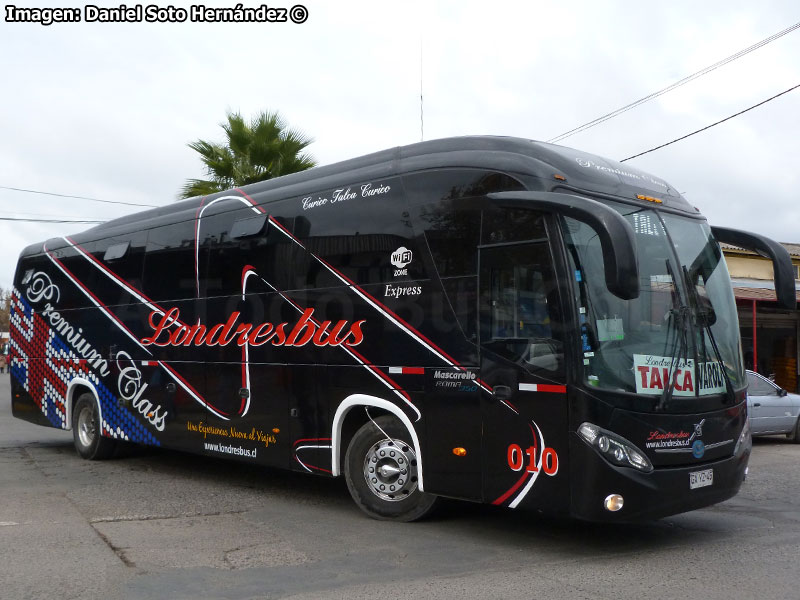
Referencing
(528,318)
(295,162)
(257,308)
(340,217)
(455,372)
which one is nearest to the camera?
(528,318)

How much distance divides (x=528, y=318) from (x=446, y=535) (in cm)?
211

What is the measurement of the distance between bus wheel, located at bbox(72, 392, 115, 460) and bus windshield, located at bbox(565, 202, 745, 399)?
8395mm

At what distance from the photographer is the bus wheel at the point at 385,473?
770 cm

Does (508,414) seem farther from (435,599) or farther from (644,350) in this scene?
(435,599)

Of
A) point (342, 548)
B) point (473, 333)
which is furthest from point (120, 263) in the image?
point (473, 333)

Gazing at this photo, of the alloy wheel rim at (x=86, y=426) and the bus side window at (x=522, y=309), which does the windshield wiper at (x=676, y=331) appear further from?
the alloy wheel rim at (x=86, y=426)

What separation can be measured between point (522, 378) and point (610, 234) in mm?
1441

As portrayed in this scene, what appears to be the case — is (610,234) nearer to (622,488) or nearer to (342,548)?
(622,488)

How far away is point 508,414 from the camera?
6.81 m

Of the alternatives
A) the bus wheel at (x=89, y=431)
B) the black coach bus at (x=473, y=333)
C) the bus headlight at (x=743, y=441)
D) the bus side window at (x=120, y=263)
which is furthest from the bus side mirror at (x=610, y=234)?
the bus wheel at (x=89, y=431)

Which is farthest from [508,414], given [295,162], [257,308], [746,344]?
[746,344]

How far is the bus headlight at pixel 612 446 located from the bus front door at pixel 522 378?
19 centimetres

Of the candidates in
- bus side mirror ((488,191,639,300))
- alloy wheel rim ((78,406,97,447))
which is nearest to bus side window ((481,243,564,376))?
bus side mirror ((488,191,639,300))

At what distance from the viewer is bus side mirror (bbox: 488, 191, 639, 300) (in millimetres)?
5766
